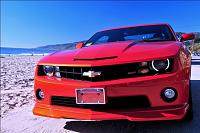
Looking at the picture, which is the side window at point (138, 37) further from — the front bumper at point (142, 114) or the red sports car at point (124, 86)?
the front bumper at point (142, 114)

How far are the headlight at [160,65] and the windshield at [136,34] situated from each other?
1160 millimetres

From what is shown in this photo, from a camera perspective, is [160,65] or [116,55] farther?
[116,55]

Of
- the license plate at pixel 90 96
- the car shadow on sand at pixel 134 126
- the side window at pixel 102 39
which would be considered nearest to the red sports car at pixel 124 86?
the license plate at pixel 90 96

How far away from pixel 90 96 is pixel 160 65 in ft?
2.60

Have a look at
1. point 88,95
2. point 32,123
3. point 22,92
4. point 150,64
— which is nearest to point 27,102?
point 22,92

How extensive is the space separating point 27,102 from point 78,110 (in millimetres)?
2609

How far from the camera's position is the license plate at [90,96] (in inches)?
119

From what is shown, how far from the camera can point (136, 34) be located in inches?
187

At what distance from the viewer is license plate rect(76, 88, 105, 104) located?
9.91 feet

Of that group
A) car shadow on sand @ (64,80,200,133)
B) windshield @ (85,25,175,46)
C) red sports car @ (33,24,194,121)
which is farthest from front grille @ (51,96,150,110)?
windshield @ (85,25,175,46)

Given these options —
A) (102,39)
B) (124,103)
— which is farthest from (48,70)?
(102,39)

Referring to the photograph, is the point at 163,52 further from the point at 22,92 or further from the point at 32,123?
the point at 22,92

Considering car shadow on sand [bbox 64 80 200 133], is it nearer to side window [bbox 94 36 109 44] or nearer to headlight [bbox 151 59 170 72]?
headlight [bbox 151 59 170 72]

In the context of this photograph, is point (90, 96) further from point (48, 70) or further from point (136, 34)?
point (136, 34)
